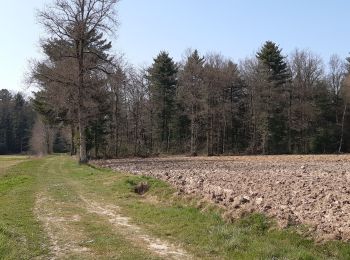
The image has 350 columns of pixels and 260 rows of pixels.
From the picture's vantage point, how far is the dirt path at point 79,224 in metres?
9.19

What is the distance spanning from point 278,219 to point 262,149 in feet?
196

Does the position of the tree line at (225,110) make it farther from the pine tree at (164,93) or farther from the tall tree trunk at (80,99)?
the tall tree trunk at (80,99)

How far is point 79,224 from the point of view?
12.1 meters

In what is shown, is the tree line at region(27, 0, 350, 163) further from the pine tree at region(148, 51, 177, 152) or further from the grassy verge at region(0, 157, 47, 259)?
the grassy verge at region(0, 157, 47, 259)

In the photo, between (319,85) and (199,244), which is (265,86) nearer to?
(319,85)

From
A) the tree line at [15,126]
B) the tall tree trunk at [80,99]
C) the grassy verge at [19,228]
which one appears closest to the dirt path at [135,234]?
the grassy verge at [19,228]

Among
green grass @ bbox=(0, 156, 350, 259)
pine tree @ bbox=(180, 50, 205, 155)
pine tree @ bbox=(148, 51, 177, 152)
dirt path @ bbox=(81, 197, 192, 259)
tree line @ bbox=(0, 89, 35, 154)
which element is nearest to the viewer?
Answer: green grass @ bbox=(0, 156, 350, 259)

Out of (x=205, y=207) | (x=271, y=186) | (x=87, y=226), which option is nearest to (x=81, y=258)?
(x=87, y=226)

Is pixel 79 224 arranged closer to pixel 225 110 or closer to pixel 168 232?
pixel 168 232

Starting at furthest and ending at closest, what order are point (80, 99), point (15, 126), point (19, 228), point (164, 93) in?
point (15, 126) → point (164, 93) → point (80, 99) → point (19, 228)

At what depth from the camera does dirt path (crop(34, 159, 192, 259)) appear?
9188mm

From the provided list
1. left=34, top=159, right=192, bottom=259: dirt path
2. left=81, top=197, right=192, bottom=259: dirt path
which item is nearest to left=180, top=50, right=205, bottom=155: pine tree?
left=34, top=159, right=192, bottom=259: dirt path

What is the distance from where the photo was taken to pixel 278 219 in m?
10.4

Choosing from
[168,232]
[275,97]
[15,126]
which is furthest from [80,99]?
[15,126]
